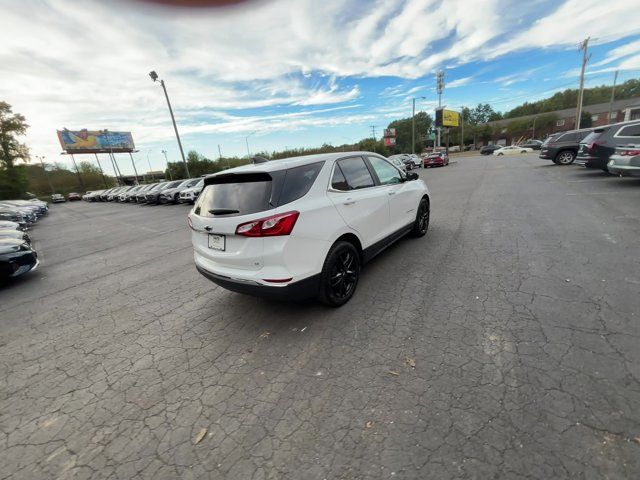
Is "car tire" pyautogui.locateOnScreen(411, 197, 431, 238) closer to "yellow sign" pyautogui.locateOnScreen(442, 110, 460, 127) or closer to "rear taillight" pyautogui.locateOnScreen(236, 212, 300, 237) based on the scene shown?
"rear taillight" pyautogui.locateOnScreen(236, 212, 300, 237)

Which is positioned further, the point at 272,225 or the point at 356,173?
the point at 356,173

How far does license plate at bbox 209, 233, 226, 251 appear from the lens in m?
3.05

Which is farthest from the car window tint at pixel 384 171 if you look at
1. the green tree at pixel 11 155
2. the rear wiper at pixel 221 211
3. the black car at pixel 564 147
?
the green tree at pixel 11 155

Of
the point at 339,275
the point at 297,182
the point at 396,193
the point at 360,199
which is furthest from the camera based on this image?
the point at 396,193

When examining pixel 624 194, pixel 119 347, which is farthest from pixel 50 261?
pixel 624 194

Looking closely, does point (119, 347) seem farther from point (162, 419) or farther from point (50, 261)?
point (50, 261)

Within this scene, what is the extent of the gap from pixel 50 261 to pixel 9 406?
6467mm

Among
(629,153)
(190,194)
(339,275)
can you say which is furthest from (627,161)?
(190,194)

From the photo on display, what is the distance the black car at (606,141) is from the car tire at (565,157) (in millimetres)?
5291

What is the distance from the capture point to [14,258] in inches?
207

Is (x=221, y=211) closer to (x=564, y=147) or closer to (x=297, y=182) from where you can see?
(x=297, y=182)

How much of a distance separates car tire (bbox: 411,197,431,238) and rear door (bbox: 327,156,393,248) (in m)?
1.21

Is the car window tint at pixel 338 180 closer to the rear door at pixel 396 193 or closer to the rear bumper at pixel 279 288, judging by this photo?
the rear door at pixel 396 193

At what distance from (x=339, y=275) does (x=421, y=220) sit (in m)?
2.88
